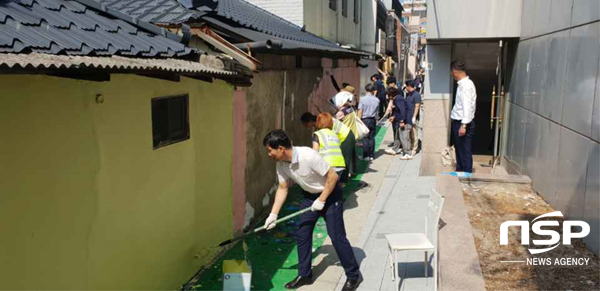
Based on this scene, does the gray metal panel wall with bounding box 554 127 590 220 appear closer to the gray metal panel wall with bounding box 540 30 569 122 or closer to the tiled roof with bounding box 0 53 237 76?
the gray metal panel wall with bounding box 540 30 569 122

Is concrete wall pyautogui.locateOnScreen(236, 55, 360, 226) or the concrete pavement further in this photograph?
concrete wall pyautogui.locateOnScreen(236, 55, 360, 226)

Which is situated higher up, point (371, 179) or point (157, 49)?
point (157, 49)

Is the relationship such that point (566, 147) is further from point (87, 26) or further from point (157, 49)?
point (87, 26)

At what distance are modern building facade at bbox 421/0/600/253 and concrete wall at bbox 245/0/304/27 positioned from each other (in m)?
4.06

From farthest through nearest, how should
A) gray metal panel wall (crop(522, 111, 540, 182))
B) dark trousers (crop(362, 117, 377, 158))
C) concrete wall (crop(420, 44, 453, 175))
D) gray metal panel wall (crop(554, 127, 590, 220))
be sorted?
dark trousers (crop(362, 117, 377, 158)) < concrete wall (crop(420, 44, 453, 175)) < gray metal panel wall (crop(522, 111, 540, 182)) < gray metal panel wall (crop(554, 127, 590, 220))

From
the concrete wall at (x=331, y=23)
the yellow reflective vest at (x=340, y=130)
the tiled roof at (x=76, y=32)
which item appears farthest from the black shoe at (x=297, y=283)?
the concrete wall at (x=331, y=23)

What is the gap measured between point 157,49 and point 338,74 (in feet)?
39.5

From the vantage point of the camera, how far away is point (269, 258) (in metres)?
6.75

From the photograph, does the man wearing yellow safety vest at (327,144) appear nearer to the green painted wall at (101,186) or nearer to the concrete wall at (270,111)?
the concrete wall at (270,111)

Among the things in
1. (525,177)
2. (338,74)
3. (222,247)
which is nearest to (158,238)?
(222,247)

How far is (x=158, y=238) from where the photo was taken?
212 inches

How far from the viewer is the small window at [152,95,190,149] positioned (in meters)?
5.34

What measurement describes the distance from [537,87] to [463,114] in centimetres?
118

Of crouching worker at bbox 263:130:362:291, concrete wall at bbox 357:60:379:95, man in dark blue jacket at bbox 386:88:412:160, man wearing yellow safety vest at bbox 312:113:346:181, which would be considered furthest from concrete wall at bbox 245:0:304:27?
concrete wall at bbox 357:60:379:95
